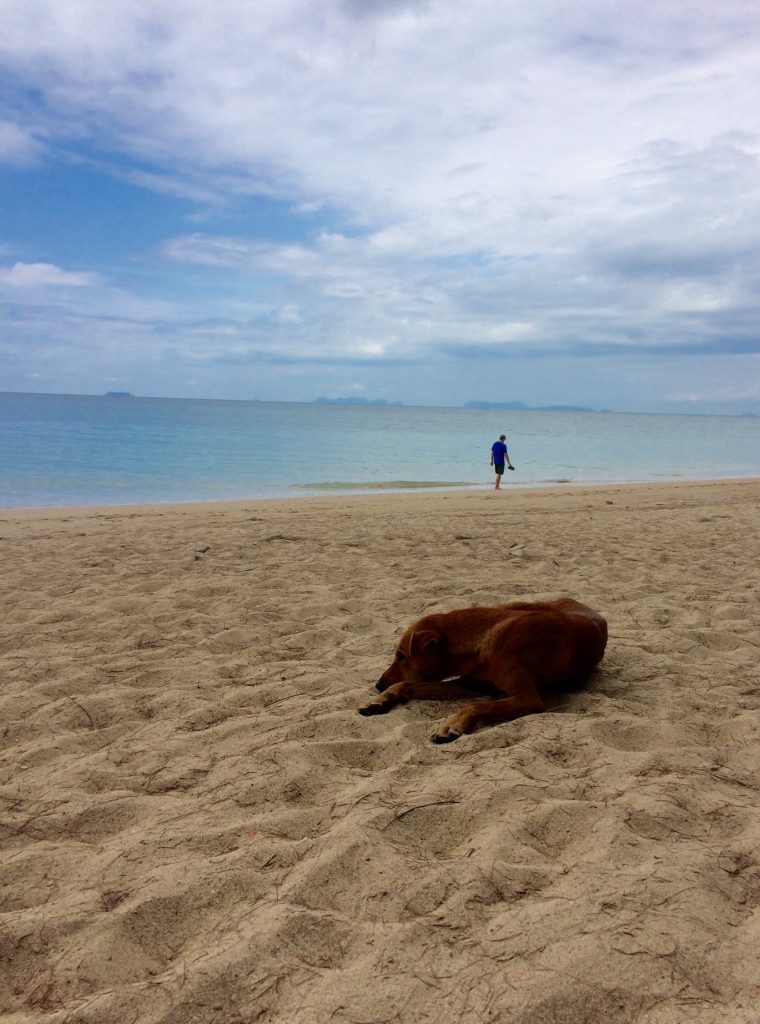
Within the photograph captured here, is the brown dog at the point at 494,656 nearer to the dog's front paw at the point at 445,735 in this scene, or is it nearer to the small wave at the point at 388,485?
the dog's front paw at the point at 445,735

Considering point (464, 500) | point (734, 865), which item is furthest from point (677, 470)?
point (734, 865)

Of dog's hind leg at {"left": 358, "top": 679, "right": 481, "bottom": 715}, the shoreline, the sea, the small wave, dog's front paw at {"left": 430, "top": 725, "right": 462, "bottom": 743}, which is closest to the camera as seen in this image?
dog's front paw at {"left": 430, "top": 725, "right": 462, "bottom": 743}

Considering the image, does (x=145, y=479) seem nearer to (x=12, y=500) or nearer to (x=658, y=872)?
(x=12, y=500)

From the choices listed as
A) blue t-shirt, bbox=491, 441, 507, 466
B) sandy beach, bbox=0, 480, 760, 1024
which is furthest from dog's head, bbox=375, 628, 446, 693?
blue t-shirt, bbox=491, 441, 507, 466

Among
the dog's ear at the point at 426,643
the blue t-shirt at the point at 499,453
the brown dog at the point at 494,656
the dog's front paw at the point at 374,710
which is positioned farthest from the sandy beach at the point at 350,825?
the blue t-shirt at the point at 499,453

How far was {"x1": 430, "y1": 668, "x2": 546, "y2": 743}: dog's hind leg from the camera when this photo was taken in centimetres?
Result: 398

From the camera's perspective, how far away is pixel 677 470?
119 feet

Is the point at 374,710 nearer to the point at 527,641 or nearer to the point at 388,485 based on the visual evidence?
the point at 527,641

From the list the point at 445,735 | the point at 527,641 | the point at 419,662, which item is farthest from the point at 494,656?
the point at 445,735

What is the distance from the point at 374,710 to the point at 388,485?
73.8 ft

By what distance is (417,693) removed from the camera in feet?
14.8

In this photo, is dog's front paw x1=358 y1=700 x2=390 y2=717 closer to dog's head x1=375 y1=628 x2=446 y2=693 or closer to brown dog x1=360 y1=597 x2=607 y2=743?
brown dog x1=360 y1=597 x2=607 y2=743

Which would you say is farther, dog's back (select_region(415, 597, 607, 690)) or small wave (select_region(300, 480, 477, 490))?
small wave (select_region(300, 480, 477, 490))

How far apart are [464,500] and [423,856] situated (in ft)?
55.0
